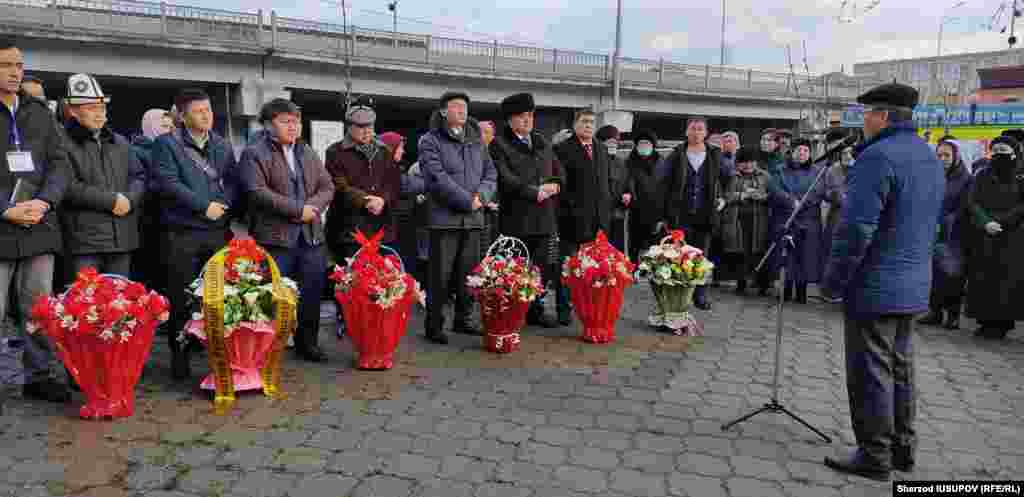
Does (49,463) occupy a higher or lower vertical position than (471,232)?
lower

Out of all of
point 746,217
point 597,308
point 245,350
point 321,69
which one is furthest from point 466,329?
point 321,69

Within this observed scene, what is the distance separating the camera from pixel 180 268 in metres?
5.31

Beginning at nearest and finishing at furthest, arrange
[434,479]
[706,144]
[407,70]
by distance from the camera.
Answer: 1. [434,479]
2. [706,144]
3. [407,70]

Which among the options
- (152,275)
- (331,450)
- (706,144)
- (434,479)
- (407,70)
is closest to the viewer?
(434,479)

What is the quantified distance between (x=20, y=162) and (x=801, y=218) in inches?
305

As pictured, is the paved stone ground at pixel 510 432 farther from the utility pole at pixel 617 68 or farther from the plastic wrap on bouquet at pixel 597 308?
the utility pole at pixel 617 68

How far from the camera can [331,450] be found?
4070 mm

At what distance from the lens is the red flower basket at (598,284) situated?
6.46m

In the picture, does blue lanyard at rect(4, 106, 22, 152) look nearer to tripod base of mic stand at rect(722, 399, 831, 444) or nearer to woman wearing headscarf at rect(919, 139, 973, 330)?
tripod base of mic stand at rect(722, 399, 831, 444)

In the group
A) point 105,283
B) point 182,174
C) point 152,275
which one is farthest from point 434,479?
point 152,275

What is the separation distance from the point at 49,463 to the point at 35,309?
1.00 meters

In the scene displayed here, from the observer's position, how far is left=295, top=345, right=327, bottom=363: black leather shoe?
5.88 meters

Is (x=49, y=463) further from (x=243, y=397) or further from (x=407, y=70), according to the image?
(x=407, y=70)

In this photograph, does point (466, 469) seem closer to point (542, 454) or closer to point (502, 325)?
point (542, 454)
